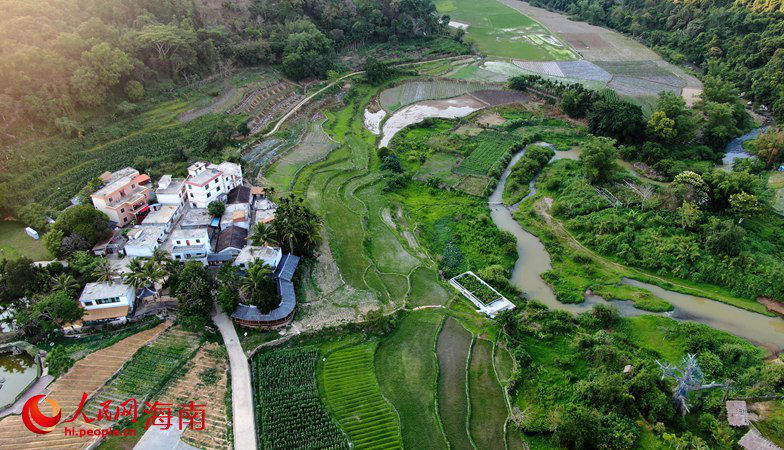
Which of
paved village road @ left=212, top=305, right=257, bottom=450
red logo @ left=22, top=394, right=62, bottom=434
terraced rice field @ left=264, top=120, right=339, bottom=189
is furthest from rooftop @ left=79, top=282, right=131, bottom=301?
terraced rice field @ left=264, top=120, right=339, bottom=189

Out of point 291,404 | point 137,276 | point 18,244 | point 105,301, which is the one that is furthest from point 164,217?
point 291,404

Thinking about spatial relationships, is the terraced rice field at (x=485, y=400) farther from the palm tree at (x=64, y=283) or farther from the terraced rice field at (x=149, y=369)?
the palm tree at (x=64, y=283)

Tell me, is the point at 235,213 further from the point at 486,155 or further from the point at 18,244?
the point at 486,155

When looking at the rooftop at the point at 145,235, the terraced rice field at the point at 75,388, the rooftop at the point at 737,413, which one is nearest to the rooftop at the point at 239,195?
the rooftop at the point at 145,235

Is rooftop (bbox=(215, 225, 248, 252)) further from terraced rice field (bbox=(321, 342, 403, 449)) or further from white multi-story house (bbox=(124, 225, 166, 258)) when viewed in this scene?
terraced rice field (bbox=(321, 342, 403, 449))

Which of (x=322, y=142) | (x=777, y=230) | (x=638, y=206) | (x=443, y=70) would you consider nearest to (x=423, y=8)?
(x=443, y=70)

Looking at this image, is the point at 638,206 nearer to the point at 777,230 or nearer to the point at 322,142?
the point at 777,230
